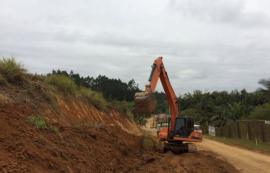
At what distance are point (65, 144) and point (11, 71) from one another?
5081 millimetres

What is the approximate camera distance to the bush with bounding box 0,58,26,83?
60.4 ft

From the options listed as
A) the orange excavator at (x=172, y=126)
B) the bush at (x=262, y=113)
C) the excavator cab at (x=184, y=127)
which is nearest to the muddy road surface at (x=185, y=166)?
the orange excavator at (x=172, y=126)

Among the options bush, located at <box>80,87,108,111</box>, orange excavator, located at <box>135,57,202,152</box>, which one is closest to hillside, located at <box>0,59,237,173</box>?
bush, located at <box>80,87,108,111</box>

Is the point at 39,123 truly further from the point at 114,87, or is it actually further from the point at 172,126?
the point at 114,87

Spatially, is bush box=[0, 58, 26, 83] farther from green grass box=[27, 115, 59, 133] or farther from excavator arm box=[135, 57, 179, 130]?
excavator arm box=[135, 57, 179, 130]

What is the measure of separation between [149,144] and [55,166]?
17252 mm

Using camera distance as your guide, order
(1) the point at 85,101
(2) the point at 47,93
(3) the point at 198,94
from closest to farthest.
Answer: (2) the point at 47,93
(1) the point at 85,101
(3) the point at 198,94

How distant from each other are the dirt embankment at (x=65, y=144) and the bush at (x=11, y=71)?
61 cm

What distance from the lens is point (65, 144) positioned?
14.9 meters

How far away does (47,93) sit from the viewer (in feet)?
66.9

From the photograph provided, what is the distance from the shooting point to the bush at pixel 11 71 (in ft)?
60.4

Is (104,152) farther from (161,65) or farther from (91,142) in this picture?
(161,65)

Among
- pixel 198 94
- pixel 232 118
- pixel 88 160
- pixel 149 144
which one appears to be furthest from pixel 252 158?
pixel 198 94

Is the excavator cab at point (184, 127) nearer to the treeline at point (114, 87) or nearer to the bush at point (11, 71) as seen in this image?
the bush at point (11, 71)
